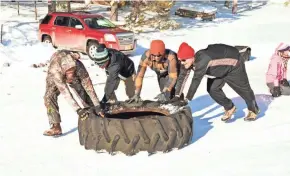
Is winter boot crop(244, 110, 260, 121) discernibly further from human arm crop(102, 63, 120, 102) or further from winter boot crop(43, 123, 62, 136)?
winter boot crop(43, 123, 62, 136)

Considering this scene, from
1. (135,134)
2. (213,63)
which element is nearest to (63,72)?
(135,134)

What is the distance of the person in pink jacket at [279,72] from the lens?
36.1 feet

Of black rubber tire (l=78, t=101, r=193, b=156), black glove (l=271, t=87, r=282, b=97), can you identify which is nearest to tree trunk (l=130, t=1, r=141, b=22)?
black glove (l=271, t=87, r=282, b=97)

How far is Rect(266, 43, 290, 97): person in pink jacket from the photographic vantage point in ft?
36.1

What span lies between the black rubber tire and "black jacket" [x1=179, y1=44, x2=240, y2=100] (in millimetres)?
691

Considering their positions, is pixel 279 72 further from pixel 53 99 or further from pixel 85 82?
pixel 53 99

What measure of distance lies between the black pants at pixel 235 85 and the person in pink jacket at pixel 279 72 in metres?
2.47

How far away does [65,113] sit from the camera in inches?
391

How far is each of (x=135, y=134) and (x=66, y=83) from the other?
154cm

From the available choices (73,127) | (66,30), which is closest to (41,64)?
(66,30)

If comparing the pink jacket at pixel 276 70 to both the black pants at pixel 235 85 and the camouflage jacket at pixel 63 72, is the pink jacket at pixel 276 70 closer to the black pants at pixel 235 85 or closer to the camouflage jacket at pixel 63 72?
the black pants at pixel 235 85

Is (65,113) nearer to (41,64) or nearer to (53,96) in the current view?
(53,96)

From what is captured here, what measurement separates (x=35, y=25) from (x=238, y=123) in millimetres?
A: 18288

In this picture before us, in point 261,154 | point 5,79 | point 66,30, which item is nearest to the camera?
point 261,154
